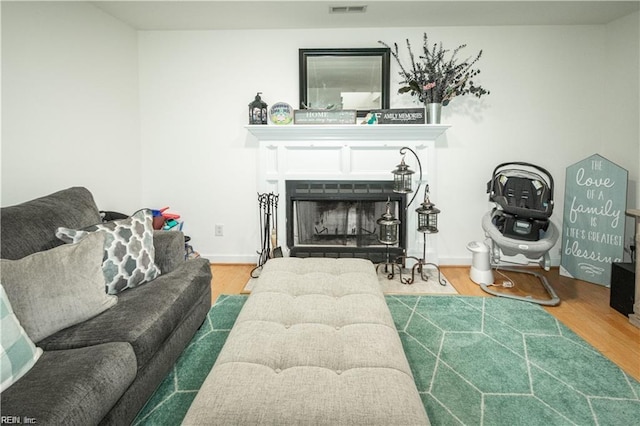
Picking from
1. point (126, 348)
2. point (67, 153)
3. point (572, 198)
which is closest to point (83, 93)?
point (67, 153)

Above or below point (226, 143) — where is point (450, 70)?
above

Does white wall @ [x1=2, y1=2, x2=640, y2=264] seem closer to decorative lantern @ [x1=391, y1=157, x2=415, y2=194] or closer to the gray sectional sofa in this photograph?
decorative lantern @ [x1=391, y1=157, x2=415, y2=194]

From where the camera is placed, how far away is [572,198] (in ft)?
10.8

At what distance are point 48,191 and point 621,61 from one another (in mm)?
4843

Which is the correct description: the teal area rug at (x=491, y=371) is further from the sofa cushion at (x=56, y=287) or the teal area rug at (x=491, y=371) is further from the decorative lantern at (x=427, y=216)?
the decorative lantern at (x=427, y=216)

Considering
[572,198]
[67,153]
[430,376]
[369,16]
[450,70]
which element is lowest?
[430,376]

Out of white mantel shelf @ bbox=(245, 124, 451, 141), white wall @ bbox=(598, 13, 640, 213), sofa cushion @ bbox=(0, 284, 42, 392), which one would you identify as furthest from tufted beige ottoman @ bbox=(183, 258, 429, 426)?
white wall @ bbox=(598, 13, 640, 213)

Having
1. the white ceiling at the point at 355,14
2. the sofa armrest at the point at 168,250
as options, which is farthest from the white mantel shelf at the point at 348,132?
the sofa armrest at the point at 168,250

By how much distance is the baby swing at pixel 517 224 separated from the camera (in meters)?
2.87

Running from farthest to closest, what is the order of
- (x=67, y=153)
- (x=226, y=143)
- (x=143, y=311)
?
(x=226, y=143)
(x=67, y=153)
(x=143, y=311)

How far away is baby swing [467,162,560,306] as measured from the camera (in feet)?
9.43

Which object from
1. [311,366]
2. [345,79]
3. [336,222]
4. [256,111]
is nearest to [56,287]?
Answer: [311,366]

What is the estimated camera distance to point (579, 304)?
109 inches

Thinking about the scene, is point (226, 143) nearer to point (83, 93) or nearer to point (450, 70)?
point (83, 93)
